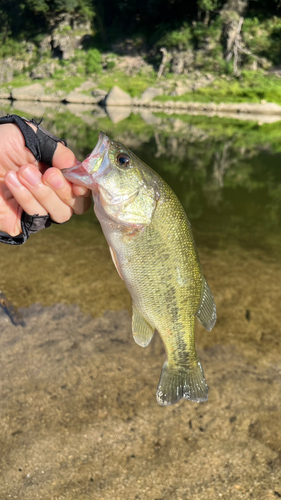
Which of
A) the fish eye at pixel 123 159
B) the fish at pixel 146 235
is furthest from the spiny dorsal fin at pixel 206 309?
the fish eye at pixel 123 159

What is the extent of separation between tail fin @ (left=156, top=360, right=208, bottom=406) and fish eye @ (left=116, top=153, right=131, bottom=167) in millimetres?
1591

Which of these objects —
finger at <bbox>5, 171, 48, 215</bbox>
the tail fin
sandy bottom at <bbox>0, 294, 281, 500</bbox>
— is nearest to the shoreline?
sandy bottom at <bbox>0, 294, 281, 500</bbox>

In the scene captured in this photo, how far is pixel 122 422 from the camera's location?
3.99m

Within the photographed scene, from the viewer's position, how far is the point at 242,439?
3875mm

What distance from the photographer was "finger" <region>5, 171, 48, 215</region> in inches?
102

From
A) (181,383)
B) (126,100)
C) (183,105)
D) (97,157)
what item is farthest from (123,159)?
(126,100)

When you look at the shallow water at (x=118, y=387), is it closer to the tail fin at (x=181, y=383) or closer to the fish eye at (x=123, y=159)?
the tail fin at (x=181, y=383)

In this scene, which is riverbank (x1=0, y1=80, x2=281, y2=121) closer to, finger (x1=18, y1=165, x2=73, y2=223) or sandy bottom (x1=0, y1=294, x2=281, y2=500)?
sandy bottom (x1=0, y1=294, x2=281, y2=500)

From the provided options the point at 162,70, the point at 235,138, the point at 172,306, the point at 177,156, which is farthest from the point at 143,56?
the point at 172,306

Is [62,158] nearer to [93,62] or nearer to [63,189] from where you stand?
[63,189]

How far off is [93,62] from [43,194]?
53.4m

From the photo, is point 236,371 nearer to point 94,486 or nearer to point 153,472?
point 153,472

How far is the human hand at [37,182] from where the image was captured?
258 centimetres

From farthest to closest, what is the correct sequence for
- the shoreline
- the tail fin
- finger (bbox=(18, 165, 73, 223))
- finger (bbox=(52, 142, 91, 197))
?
the shoreline < the tail fin < finger (bbox=(52, 142, 91, 197)) < finger (bbox=(18, 165, 73, 223))
